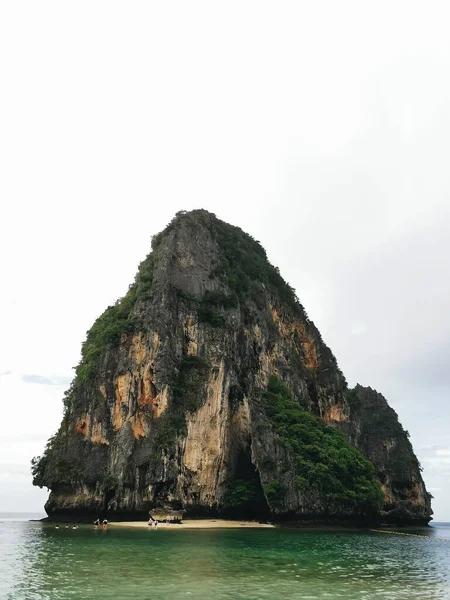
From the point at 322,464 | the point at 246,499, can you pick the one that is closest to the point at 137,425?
the point at 246,499

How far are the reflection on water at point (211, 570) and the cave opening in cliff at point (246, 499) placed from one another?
16219 millimetres

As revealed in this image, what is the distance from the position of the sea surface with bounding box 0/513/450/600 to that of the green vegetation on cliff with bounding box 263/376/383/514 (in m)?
15.1

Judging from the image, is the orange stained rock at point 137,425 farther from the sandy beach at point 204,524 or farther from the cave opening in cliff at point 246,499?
the cave opening in cliff at point 246,499

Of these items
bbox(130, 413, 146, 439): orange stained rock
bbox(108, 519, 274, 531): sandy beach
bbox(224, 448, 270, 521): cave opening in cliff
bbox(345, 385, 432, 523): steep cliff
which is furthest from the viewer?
bbox(345, 385, 432, 523): steep cliff

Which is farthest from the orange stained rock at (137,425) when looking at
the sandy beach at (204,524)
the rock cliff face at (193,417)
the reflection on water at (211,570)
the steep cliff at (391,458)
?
the steep cliff at (391,458)

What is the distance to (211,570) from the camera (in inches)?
634

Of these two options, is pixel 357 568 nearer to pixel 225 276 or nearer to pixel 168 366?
pixel 168 366

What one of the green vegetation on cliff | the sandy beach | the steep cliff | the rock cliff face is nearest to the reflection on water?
the sandy beach

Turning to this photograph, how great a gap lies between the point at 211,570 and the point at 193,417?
2723 centimetres

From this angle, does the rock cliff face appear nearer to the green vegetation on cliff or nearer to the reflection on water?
the green vegetation on cliff

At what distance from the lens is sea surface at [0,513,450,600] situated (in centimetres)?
1275

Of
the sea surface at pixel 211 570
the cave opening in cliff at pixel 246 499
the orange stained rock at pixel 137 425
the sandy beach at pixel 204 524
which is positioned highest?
the orange stained rock at pixel 137 425

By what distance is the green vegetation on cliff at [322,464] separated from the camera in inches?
1603

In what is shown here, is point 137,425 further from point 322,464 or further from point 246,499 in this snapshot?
point 322,464
